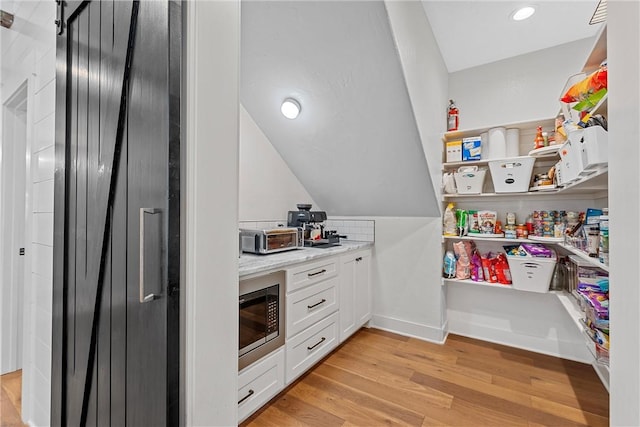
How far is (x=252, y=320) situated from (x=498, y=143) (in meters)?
2.30

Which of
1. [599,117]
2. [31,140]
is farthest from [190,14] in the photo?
[599,117]

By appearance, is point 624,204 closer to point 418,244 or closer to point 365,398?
point 365,398

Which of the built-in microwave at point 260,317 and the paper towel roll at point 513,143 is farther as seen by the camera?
the paper towel roll at point 513,143

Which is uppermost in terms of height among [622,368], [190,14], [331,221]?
[190,14]

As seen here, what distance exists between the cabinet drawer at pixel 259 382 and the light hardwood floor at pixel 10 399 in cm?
126

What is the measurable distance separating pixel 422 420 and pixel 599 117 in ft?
5.50

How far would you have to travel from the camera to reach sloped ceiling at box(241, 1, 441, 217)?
171cm

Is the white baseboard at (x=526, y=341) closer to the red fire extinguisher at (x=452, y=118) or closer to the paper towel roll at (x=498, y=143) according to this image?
the paper towel roll at (x=498, y=143)

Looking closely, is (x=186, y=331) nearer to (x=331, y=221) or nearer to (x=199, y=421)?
(x=199, y=421)

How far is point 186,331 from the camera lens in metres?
0.77

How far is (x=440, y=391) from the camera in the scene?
183 cm

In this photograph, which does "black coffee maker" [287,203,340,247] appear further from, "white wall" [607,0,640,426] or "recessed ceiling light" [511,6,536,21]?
"recessed ceiling light" [511,6,536,21]

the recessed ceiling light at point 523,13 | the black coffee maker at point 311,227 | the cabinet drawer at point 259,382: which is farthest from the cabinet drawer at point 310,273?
the recessed ceiling light at point 523,13

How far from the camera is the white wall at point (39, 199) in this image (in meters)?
1.37
